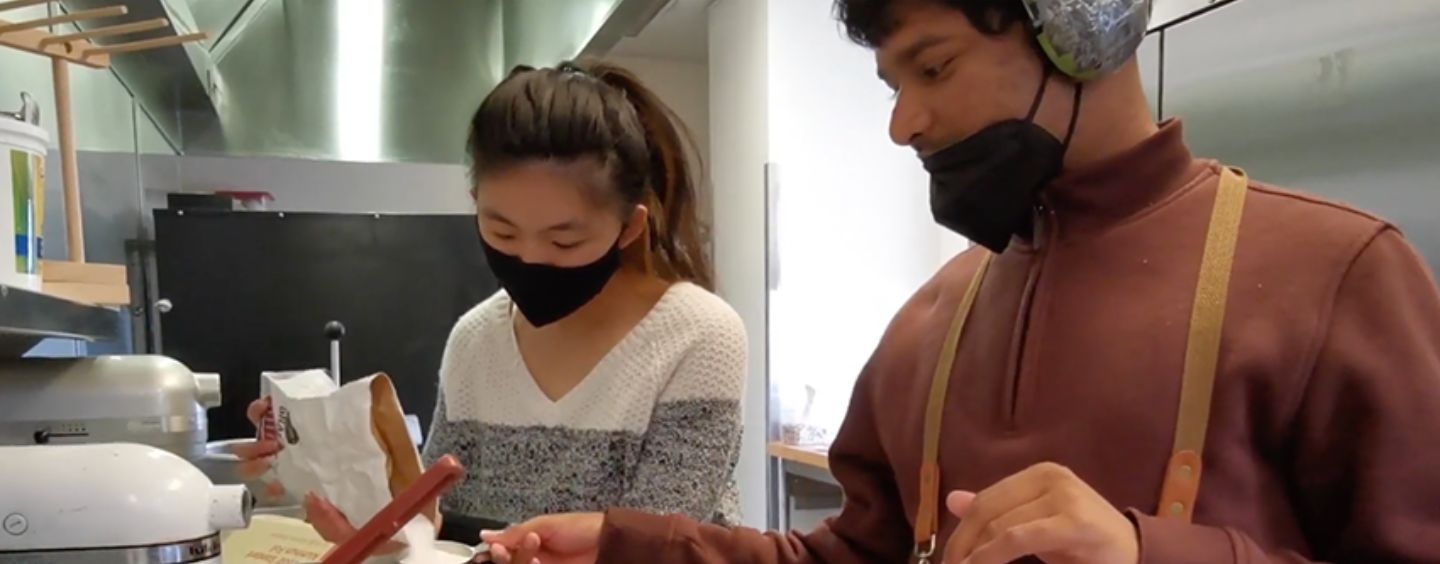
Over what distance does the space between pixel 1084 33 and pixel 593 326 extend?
64 cm

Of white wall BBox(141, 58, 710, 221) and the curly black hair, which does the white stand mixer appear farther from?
white wall BBox(141, 58, 710, 221)

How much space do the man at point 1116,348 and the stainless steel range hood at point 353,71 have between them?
7.53 ft

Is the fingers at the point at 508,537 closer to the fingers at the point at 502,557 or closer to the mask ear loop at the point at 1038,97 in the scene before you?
the fingers at the point at 502,557

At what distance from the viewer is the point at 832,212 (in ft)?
8.70

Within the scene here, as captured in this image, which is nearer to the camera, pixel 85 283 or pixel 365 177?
pixel 85 283

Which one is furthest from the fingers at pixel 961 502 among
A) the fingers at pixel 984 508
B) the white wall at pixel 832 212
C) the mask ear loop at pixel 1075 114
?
the white wall at pixel 832 212

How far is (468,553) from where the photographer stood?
0.92 metres

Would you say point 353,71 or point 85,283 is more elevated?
point 353,71

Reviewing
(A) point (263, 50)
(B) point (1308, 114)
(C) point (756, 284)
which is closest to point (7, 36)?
(B) point (1308, 114)

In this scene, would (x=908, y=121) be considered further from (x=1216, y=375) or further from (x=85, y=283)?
(x=85, y=283)

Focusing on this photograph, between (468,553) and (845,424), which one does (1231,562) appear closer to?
(845,424)

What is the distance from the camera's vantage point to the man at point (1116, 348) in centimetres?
54

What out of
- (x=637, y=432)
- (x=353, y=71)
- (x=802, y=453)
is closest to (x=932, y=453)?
(x=637, y=432)

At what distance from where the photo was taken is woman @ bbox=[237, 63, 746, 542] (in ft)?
3.41
